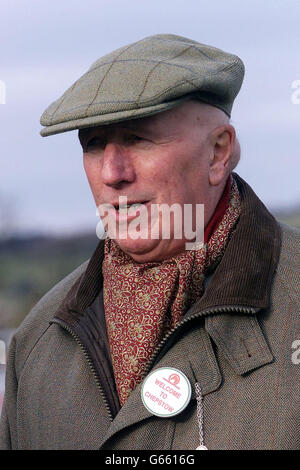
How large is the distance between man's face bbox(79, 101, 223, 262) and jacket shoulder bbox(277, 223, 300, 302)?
0.32 m

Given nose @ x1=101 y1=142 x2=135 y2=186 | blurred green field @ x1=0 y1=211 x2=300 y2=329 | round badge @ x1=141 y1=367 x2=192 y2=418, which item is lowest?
blurred green field @ x1=0 y1=211 x2=300 y2=329

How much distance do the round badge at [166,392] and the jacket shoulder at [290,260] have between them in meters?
0.46

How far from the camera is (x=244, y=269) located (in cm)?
274

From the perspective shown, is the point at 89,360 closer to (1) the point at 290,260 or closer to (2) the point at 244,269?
(2) the point at 244,269

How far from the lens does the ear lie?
9.25 ft

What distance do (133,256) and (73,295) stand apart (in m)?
0.34

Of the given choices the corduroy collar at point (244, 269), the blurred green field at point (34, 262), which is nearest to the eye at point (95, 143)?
the corduroy collar at point (244, 269)

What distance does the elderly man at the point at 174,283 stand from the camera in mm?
2625

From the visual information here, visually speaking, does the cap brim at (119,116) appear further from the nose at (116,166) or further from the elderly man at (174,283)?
the nose at (116,166)

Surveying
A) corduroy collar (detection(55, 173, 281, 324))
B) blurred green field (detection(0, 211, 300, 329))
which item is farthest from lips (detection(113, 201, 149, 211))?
blurred green field (detection(0, 211, 300, 329))

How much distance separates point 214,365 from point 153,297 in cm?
31

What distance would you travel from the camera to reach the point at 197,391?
2645 mm

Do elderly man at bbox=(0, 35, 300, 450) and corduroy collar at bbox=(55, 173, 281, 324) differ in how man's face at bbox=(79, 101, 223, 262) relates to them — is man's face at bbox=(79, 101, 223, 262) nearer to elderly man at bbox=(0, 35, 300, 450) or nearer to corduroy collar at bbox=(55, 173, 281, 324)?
elderly man at bbox=(0, 35, 300, 450)

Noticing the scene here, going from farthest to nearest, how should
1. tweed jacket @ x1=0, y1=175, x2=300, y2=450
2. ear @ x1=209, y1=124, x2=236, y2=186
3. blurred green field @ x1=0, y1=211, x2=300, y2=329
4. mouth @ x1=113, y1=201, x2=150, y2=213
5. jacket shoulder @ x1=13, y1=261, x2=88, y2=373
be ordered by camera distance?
1. blurred green field @ x1=0, y1=211, x2=300, y2=329
2. jacket shoulder @ x1=13, y1=261, x2=88, y2=373
3. ear @ x1=209, y1=124, x2=236, y2=186
4. mouth @ x1=113, y1=201, x2=150, y2=213
5. tweed jacket @ x1=0, y1=175, x2=300, y2=450
